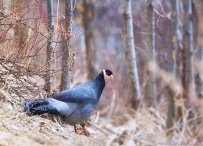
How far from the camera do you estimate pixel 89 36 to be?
7492 mm

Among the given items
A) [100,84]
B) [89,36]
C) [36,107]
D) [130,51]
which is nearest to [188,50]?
[130,51]

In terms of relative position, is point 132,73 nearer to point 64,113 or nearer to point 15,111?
point 64,113

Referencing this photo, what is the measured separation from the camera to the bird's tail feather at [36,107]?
2949 mm

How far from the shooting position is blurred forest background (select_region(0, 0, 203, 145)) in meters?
2.89

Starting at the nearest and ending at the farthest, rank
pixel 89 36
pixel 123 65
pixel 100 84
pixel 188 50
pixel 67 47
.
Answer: pixel 67 47
pixel 100 84
pixel 188 50
pixel 123 65
pixel 89 36

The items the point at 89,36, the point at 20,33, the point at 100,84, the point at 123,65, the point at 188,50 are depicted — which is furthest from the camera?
the point at 89,36

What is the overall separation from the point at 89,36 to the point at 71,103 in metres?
4.40

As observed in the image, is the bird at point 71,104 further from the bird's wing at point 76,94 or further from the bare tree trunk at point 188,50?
the bare tree trunk at point 188,50

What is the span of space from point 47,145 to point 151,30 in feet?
6.54

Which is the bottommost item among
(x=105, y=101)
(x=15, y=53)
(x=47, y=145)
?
(x=105, y=101)

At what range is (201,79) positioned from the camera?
405cm

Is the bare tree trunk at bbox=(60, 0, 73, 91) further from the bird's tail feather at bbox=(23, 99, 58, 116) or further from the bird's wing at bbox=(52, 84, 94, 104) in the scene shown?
the bird's tail feather at bbox=(23, 99, 58, 116)

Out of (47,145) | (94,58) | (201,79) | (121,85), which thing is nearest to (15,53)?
(47,145)

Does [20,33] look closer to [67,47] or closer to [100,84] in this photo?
[67,47]
